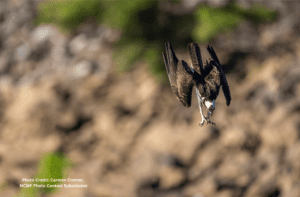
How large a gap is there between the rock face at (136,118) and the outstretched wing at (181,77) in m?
0.31

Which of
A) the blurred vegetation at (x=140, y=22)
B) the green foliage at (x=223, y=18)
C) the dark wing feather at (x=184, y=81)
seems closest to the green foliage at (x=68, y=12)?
the blurred vegetation at (x=140, y=22)

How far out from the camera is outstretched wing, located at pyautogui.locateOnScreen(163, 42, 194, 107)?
283 mm

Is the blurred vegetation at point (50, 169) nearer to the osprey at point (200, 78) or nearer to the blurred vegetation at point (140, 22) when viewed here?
the blurred vegetation at point (140, 22)

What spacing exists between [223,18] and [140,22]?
277 mm

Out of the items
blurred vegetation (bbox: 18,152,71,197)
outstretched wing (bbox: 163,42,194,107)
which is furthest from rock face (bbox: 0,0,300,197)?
outstretched wing (bbox: 163,42,194,107)

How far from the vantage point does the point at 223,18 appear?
0.63 metres

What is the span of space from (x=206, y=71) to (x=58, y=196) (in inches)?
25.5

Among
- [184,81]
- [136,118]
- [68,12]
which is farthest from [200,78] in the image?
[68,12]

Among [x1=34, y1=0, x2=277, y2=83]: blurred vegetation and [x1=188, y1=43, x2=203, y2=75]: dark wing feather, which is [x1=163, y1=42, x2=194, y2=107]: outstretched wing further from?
[x1=34, y1=0, x2=277, y2=83]: blurred vegetation

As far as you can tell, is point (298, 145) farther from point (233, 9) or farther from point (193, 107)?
point (233, 9)

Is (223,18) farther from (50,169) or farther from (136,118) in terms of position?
(50,169)

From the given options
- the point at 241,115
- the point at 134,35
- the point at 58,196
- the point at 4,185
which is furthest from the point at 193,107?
the point at 4,185

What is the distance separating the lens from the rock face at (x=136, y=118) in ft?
2.02

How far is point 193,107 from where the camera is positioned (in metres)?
0.63
